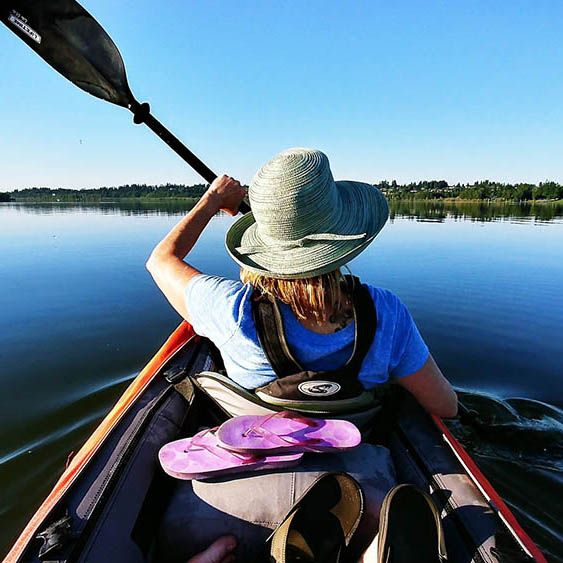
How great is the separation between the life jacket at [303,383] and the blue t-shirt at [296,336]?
0.03 meters

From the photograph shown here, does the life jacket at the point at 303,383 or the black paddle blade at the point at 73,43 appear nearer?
the life jacket at the point at 303,383

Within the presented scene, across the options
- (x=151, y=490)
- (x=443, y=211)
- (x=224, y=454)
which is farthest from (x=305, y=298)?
(x=443, y=211)

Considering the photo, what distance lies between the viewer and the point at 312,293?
55.2 inches

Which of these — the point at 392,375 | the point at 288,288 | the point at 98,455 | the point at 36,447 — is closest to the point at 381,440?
the point at 392,375

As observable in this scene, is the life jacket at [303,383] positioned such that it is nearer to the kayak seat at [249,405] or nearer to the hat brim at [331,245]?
the kayak seat at [249,405]

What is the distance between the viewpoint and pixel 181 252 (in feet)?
6.07

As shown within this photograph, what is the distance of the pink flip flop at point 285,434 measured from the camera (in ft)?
4.71

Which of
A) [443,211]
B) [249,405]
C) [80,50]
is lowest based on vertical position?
[249,405]

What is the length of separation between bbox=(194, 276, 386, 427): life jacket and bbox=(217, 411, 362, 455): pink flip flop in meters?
0.06

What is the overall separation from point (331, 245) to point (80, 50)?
2610mm

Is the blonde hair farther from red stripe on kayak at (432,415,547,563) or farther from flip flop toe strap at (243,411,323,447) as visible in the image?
red stripe on kayak at (432,415,547,563)

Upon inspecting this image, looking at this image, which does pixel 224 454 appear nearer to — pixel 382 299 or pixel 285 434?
pixel 285 434

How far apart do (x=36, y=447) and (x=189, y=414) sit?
6.51 feet

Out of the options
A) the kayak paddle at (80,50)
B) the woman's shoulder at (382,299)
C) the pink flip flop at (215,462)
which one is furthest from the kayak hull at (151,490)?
the kayak paddle at (80,50)
